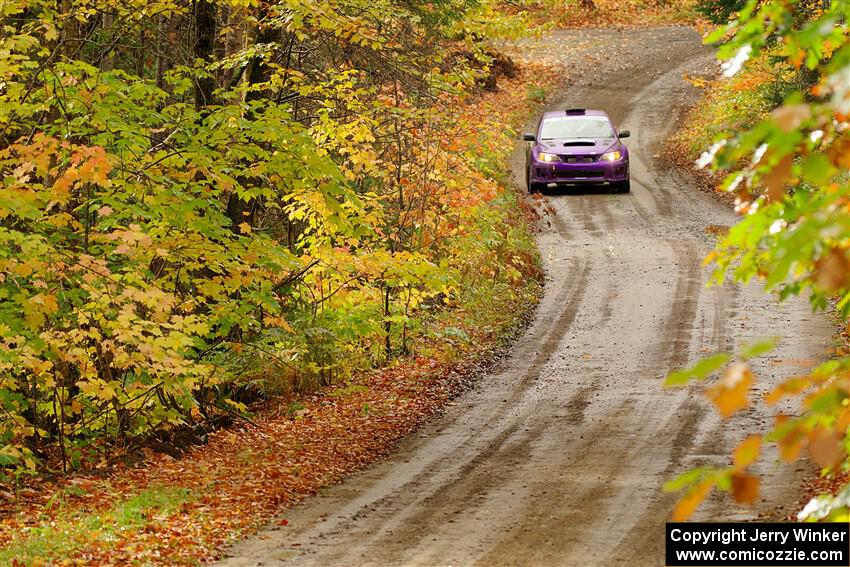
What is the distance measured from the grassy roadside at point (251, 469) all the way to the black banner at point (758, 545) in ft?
11.5

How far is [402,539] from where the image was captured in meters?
8.21

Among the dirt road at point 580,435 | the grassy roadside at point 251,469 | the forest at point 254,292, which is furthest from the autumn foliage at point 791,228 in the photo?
the grassy roadside at point 251,469

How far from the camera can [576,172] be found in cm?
2600

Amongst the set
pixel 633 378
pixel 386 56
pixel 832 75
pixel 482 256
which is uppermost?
pixel 386 56

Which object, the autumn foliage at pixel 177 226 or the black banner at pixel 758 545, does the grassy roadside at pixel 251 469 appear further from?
Answer: the black banner at pixel 758 545

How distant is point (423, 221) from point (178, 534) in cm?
866

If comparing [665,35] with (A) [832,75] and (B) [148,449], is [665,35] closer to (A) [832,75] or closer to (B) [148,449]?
(B) [148,449]

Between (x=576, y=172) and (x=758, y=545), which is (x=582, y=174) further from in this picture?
(x=758, y=545)

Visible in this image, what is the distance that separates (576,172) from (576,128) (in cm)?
119

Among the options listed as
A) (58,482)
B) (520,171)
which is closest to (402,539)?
(58,482)

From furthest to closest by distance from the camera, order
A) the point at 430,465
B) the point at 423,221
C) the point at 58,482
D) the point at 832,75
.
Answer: the point at 423,221 < the point at 430,465 < the point at 58,482 < the point at 832,75

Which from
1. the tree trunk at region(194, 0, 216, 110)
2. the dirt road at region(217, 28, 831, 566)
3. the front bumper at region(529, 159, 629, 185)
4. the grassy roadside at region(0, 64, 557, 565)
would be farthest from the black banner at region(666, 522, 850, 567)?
the front bumper at region(529, 159, 629, 185)

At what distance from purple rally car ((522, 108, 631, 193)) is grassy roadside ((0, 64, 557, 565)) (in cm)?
815

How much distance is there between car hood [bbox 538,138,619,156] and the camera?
84.5 ft
